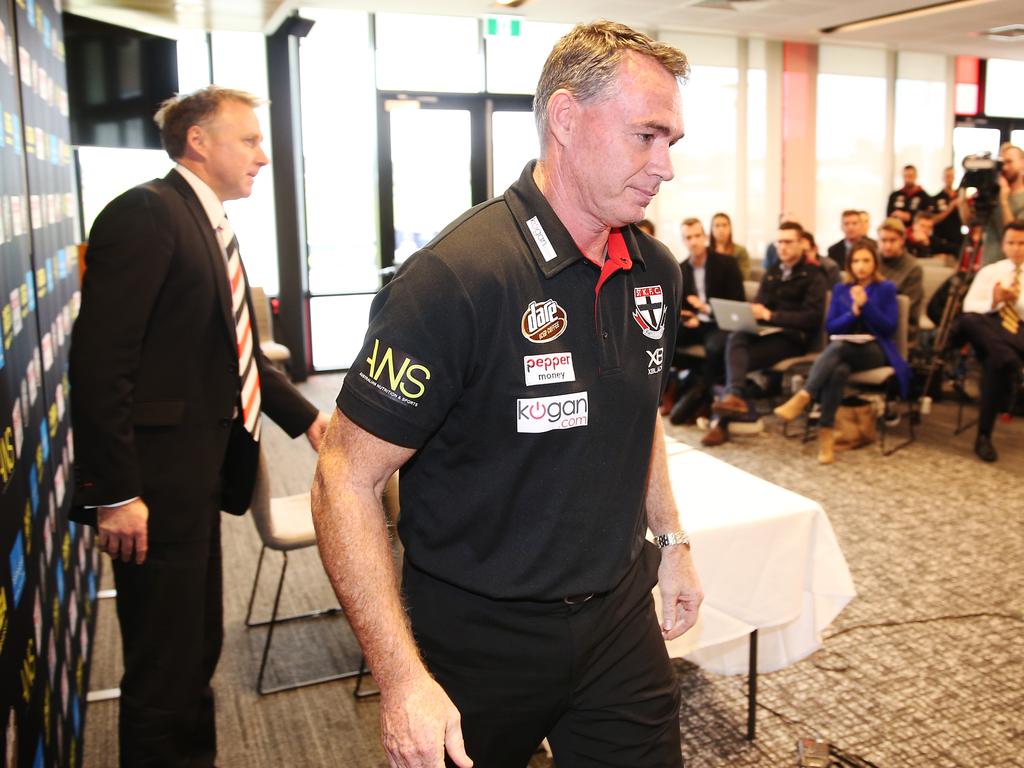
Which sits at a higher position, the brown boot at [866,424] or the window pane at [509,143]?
the window pane at [509,143]

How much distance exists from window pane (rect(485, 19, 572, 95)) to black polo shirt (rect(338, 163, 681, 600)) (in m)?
8.25

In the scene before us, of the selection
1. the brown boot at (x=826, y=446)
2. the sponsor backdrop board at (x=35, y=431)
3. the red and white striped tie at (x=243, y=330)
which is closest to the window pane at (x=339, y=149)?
the brown boot at (x=826, y=446)

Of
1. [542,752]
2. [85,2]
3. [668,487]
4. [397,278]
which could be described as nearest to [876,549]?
[542,752]

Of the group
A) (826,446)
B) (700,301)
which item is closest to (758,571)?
(826,446)

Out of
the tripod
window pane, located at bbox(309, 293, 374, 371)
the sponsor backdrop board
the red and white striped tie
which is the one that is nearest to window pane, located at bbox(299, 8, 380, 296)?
window pane, located at bbox(309, 293, 374, 371)

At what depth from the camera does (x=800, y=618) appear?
2561mm

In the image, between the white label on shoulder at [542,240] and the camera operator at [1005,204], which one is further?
the camera operator at [1005,204]

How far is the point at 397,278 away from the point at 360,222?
25.9ft

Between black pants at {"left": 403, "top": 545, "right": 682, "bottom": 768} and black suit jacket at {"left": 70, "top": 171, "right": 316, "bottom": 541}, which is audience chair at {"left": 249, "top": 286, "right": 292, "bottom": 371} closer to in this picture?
black suit jacket at {"left": 70, "top": 171, "right": 316, "bottom": 541}

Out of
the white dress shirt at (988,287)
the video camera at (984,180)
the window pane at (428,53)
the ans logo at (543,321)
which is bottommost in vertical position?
the white dress shirt at (988,287)

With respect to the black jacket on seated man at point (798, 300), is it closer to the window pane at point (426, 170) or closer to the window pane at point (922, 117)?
the window pane at point (426, 170)

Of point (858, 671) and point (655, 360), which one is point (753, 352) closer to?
point (858, 671)

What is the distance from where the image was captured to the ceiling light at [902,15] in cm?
832

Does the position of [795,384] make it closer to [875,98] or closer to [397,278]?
[397,278]
